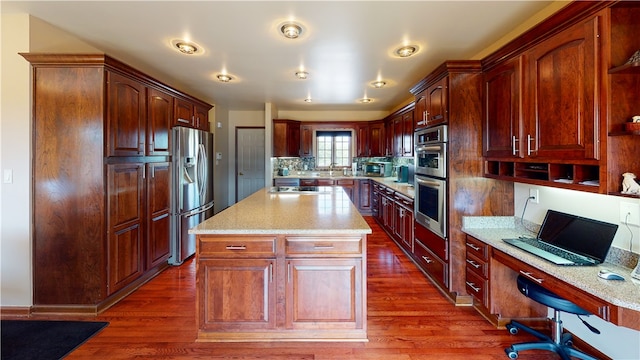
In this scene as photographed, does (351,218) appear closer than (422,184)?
Yes

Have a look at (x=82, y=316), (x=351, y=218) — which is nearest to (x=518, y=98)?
(x=351, y=218)

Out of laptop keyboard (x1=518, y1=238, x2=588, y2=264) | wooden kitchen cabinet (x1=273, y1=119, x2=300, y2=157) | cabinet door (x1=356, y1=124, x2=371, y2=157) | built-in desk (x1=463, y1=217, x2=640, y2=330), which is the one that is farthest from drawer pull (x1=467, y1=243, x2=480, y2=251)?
wooden kitchen cabinet (x1=273, y1=119, x2=300, y2=157)

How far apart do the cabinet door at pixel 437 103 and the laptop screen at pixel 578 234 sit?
1130mm

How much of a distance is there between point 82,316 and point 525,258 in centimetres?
347

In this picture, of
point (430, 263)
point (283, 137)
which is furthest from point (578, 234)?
point (283, 137)

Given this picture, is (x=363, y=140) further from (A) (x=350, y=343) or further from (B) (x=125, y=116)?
(A) (x=350, y=343)

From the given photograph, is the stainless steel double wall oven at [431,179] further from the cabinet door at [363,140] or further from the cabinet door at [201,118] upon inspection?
the cabinet door at [363,140]

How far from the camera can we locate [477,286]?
2.37 metres

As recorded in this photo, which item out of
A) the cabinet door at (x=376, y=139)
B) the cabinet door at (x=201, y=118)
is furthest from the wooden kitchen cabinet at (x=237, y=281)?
Result: the cabinet door at (x=376, y=139)

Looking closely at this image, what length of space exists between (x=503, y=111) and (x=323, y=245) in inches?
68.5

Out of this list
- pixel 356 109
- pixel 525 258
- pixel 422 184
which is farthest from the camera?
pixel 356 109

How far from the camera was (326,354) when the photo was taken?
6.29 ft

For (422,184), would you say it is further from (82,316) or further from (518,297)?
(82,316)

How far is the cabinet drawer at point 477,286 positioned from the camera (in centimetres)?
225
